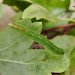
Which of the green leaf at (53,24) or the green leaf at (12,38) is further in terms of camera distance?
the green leaf at (53,24)

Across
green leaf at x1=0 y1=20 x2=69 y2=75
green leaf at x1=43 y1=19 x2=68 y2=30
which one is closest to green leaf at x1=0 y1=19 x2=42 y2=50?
green leaf at x1=0 y1=20 x2=69 y2=75

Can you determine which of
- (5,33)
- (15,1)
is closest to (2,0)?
(15,1)

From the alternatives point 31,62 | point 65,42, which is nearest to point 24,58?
point 31,62

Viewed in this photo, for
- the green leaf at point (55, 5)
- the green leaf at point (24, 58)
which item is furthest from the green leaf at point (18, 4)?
the green leaf at point (24, 58)

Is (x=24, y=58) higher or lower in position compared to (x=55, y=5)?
lower

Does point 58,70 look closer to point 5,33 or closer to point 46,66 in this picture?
point 46,66

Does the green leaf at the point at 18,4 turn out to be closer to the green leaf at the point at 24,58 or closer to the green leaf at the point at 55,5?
the green leaf at the point at 55,5

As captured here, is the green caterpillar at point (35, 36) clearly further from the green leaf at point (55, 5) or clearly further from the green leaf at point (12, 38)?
the green leaf at point (55, 5)

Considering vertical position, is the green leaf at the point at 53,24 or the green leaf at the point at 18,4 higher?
the green leaf at the point at 18,4

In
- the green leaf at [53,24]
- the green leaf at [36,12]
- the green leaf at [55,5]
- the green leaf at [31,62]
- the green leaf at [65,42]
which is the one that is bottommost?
the green leaf at [31,62]

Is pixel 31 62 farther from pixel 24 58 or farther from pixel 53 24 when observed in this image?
pixel 53 24

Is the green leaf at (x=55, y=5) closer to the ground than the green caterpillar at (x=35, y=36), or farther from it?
farther from it
